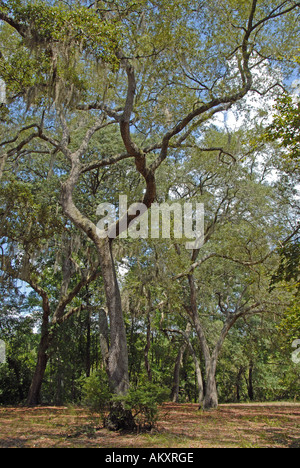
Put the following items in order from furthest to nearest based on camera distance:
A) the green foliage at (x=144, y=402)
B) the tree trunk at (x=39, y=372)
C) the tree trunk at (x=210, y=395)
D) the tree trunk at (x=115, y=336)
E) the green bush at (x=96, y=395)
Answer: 1. the tree trunk at (x=39, y=372)
2. the tree trunk at (x=210, y=395)
3. the tree trunk at (x=115, y=336)
4. the green bush at (x=96, y=395)
5. the green foliage at (x=144, y=402)

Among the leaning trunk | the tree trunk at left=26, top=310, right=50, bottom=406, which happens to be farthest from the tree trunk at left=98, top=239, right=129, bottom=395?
the tree trunk at left=26, top=310, right=50, bottom=406

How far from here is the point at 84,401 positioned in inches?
223

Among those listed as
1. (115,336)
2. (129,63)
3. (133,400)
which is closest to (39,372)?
(115,336)

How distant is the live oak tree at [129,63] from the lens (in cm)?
641

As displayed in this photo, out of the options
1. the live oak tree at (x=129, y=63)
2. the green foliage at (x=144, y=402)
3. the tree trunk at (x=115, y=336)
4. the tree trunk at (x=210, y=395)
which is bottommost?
the tree trunk at (x=210, y=395)

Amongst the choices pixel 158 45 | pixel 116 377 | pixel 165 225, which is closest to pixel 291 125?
pixel 158 45

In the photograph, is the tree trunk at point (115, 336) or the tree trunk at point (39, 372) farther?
the tree trunk at point (39, 372)

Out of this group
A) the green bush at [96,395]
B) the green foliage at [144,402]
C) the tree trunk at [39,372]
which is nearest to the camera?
the green foliage at [144,402]

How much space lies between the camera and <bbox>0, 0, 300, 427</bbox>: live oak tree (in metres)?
6.41

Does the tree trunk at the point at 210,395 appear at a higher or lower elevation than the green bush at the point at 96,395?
lower

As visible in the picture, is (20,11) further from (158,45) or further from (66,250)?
(66,250)

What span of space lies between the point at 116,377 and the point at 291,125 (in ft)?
16.1

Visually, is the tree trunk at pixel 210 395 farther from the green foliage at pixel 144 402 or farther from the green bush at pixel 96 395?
the green bush at pixel 96 395

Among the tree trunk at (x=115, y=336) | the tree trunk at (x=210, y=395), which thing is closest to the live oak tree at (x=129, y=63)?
the tree trunk at (x=115, y=336)
